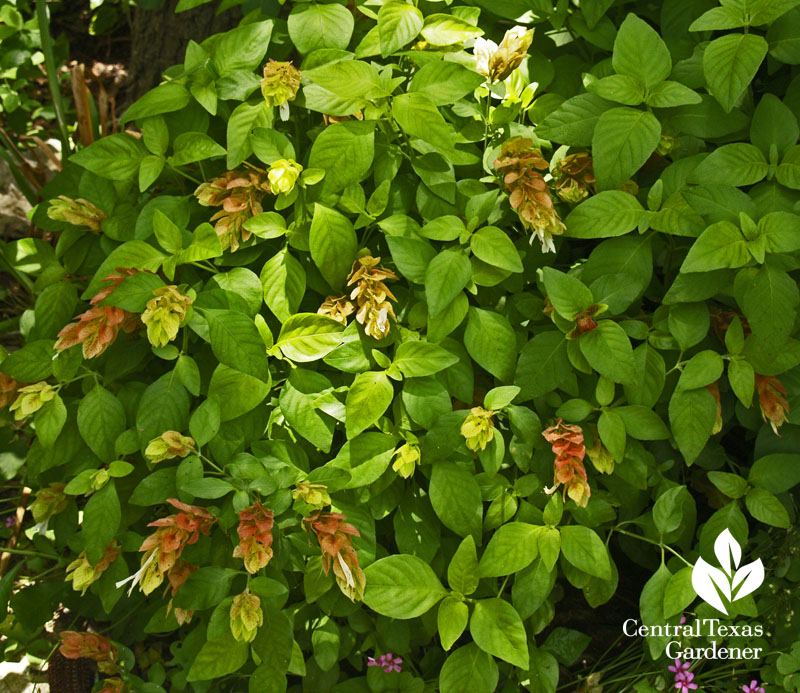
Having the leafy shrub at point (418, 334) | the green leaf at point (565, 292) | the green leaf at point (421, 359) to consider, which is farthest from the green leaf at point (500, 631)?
the green leaf at point (565, 292)

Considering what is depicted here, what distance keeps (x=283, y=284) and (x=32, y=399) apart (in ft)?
1.69

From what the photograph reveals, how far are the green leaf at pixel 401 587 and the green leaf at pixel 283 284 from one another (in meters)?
0.50

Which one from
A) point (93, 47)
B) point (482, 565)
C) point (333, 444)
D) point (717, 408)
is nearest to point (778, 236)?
point (717, 408)

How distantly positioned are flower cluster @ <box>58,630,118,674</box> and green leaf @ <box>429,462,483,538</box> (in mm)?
797

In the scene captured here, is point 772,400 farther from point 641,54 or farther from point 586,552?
point 641,54

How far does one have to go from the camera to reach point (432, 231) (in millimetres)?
1411

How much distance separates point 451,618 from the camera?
141 cm

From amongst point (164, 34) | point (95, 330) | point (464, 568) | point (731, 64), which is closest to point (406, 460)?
point (464, 568)

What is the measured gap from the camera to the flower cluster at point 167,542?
1.26m

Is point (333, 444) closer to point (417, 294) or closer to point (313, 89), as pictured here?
point (417, 294)

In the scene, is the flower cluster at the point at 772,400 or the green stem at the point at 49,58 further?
the green stem at the point at 49,58

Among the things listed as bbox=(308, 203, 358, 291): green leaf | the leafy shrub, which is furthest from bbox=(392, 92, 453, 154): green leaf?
bbox=(308, 203, 358, 291): green leaf

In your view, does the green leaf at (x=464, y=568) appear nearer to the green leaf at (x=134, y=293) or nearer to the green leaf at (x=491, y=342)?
the green leaf at (x=491, y=342)

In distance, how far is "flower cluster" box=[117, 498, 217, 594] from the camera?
1.26 m
